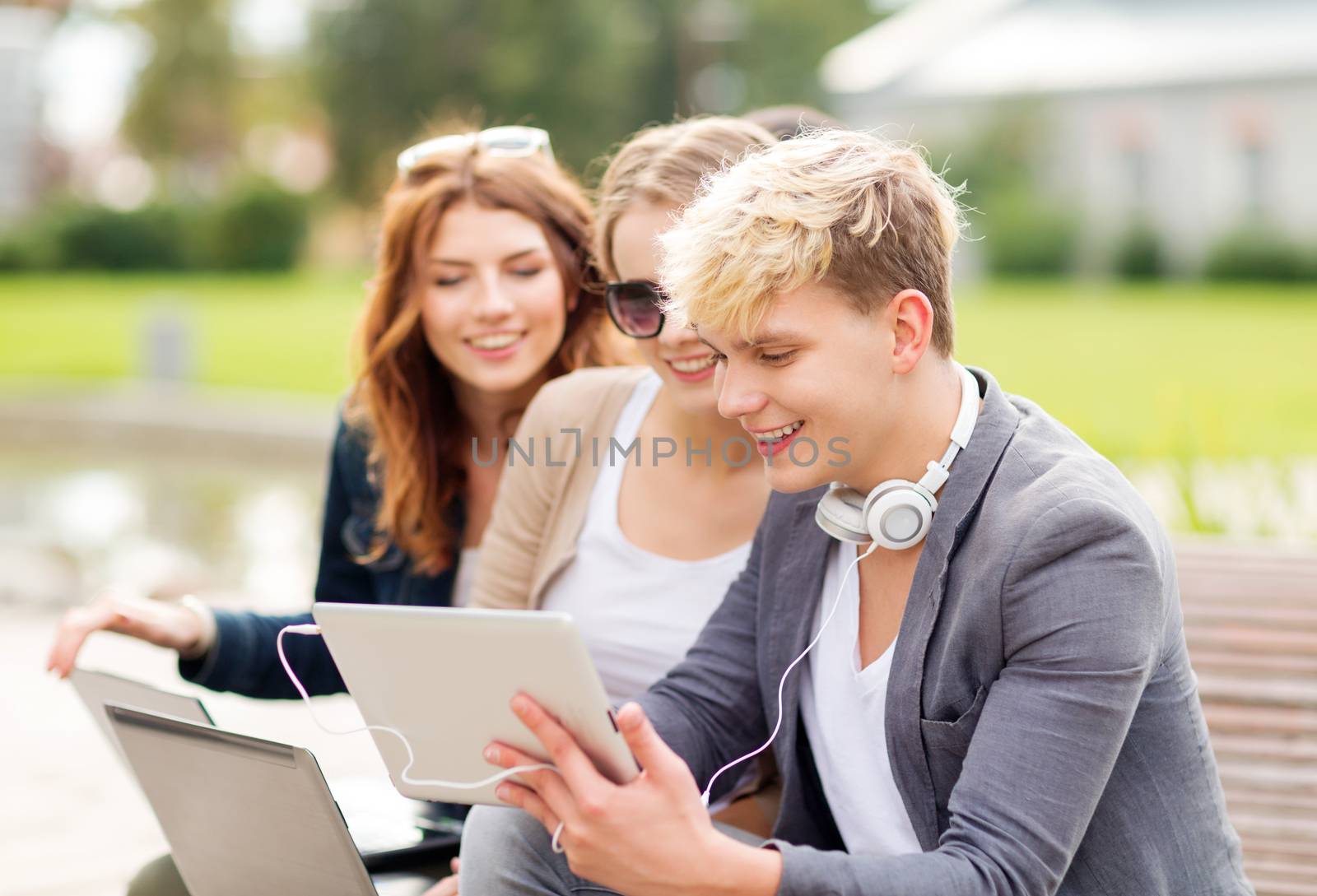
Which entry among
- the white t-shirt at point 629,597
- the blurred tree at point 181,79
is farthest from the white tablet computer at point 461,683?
the blurred tree at point 181,79

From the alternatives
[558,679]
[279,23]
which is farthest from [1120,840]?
[279,23]

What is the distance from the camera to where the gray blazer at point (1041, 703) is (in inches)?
62.5

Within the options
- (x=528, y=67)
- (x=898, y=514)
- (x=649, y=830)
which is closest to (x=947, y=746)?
(x=898, y=514)

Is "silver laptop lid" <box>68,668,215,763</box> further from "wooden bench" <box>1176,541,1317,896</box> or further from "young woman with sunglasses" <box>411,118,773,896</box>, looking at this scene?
"wooden bench" <box>1176,541,1317,896</box>

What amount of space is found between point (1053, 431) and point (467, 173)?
1605 mm

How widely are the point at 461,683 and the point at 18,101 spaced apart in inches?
1517

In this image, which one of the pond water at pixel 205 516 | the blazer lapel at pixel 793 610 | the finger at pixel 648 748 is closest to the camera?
the finger at pixel 648 748

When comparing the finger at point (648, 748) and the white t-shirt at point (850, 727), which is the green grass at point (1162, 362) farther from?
the finger at point (648, 748)

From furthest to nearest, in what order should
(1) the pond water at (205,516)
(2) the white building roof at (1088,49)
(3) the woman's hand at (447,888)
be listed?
(2) the white building roof at (1088,49), (1) the pond water at (205,516), (3) the woman's hand at (447,888)

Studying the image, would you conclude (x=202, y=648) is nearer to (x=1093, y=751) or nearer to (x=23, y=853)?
(x=23, y=853)

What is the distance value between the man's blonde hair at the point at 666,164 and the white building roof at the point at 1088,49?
29.4 m

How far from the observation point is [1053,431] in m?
1.85

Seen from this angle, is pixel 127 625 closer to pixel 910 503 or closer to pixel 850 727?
pixel 850 727

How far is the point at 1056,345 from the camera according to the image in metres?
16.7
